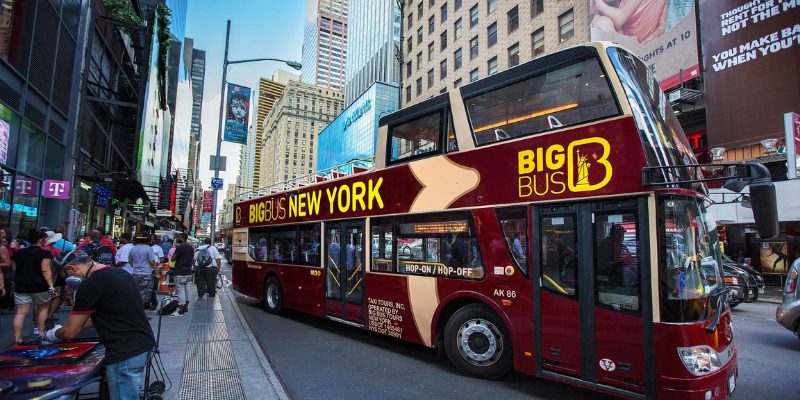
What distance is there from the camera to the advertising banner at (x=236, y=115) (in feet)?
49.3

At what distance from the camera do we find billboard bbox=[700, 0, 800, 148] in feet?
51.4

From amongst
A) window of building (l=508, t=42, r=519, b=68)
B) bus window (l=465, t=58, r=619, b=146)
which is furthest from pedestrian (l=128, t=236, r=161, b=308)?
window of building (l=508, t=42, r=519, b=68)

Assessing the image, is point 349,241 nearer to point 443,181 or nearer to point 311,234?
point 311,234

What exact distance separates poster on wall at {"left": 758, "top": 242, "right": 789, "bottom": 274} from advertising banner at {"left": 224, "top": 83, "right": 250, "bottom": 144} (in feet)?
69.8

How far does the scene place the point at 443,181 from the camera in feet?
20.3

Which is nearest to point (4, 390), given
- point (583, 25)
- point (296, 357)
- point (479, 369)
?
point (296, 357)

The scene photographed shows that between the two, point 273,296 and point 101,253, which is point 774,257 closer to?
point 273,296

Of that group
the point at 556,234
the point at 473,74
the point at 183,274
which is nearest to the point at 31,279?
the point at 183,274

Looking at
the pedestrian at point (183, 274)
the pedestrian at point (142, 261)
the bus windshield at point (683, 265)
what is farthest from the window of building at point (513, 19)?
the bus windshield at point (683, 265)

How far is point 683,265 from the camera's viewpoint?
404cm

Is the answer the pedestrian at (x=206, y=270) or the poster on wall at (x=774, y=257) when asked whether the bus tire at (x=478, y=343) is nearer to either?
the pedestrian at (x=206, y=270)

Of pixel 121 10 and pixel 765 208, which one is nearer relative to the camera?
pixel 765 208

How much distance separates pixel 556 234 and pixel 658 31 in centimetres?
1955

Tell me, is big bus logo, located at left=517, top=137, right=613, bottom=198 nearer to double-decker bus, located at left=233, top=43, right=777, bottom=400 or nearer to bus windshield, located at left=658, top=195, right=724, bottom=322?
double-decker bus, located at left=233, top=43, right=777, bottom=400
